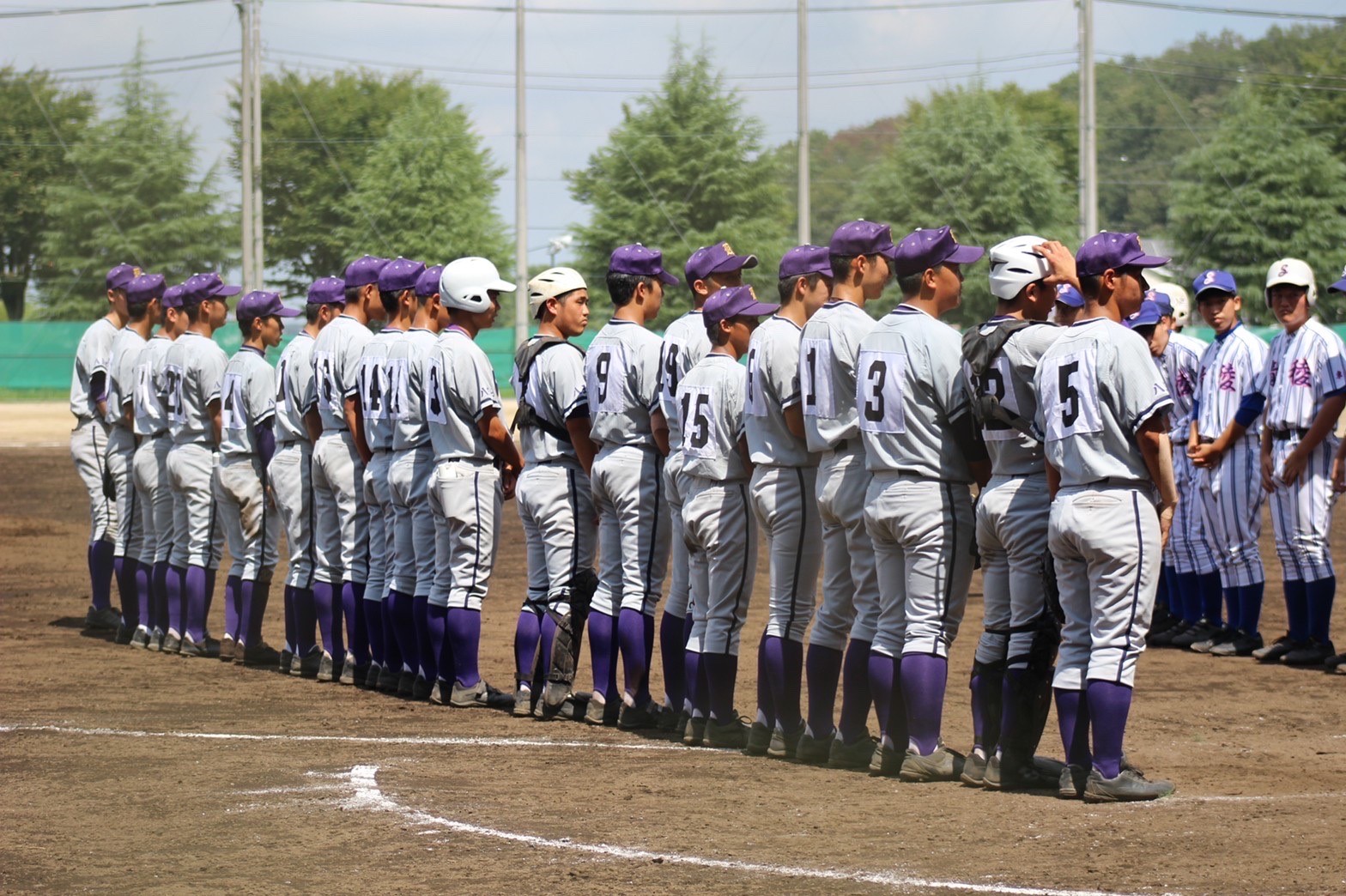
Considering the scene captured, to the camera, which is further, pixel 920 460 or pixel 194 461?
pixel 194 461

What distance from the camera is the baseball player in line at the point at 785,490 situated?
747cm

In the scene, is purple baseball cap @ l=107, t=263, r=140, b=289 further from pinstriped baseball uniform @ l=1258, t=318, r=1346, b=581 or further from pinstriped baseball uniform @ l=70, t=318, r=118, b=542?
pinstriped baseball uniform @ l=1258, t=318, r=1346, b=581

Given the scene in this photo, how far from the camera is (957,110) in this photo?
47875 mm

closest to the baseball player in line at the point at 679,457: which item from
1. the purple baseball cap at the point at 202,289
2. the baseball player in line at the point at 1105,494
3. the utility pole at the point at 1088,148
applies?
the baseball player in line at the point at 1105,494

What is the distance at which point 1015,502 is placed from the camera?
6.72m

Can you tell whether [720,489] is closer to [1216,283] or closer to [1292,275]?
[1292,275]

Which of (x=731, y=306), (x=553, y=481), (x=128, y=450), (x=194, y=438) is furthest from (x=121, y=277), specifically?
(x=731, y=306)

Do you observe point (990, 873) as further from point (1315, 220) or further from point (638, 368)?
point (1315, 220)

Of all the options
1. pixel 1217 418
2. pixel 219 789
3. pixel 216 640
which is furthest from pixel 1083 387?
pixel 216 640

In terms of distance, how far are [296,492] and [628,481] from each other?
284 centimetres

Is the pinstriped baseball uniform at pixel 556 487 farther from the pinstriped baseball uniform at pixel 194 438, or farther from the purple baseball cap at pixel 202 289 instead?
the purple baseball cap at pixel 202 289

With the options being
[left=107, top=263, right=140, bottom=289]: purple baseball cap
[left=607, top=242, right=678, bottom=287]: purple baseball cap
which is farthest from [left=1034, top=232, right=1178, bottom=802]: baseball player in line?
[left=107, top=263, right=140, bottom=289]: purple baseball cap

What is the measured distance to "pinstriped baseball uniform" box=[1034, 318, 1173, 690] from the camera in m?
6.33

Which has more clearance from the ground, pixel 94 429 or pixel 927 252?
pixel 927 252
